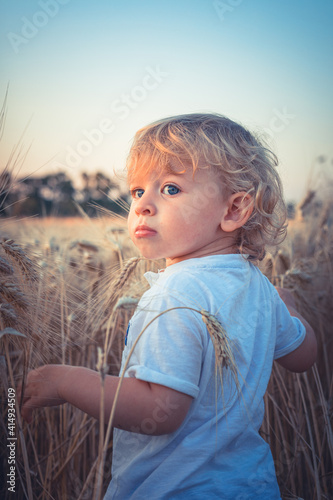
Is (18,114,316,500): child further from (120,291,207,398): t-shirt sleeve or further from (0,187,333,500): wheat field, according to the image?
(0,187,333,500): wheat field

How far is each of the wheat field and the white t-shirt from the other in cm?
11

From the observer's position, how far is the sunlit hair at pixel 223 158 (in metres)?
1.06

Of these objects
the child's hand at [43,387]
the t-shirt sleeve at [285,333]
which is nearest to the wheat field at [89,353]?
the child's hand at [43,387]

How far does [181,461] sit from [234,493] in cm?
15

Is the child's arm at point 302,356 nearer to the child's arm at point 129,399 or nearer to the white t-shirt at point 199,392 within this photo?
the white t-shirt at point 199,392

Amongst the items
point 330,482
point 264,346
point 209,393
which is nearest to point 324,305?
point 330,482

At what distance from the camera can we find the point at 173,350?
81 cm

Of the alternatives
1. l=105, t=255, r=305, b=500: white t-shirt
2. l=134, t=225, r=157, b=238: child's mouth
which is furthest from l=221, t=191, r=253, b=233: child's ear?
l=134, t=225, r=157, b=238: child's mouth

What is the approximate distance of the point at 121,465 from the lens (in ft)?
3.08

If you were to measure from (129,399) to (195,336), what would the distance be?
21 centimetres

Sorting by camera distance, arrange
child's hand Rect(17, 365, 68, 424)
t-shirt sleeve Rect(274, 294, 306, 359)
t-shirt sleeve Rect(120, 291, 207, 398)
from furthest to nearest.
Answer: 1. t-shirt sleeve Rect(274, 294, 306, 359)
2. child's hand Rect(17, 365, 68, 424)
3. t-shirt sleeve Rect(120, 291, 207, 398)

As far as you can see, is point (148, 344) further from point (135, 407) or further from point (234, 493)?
point (234, 493)

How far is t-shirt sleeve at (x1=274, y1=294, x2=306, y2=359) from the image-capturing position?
→ 1124mm

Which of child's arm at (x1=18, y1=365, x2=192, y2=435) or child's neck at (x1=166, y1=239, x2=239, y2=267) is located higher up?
child's neck at (x1=166, y1=239, x2=239, y2=267)
